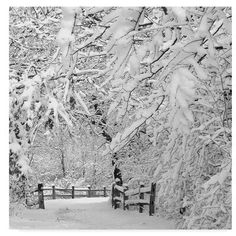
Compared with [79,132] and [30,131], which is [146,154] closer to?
[79,132]

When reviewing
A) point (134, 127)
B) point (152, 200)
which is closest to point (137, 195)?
point (152, 200)

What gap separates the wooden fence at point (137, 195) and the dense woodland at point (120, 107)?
147 mm

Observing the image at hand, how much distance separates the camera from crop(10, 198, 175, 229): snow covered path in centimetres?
325

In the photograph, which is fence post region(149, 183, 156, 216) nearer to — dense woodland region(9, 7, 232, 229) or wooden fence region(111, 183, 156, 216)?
wooden fence region(111, 183, 156, 216)

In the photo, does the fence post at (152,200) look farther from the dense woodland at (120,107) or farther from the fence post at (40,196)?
the fence post at (40,196)

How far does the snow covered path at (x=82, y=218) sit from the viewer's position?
325 centimetres

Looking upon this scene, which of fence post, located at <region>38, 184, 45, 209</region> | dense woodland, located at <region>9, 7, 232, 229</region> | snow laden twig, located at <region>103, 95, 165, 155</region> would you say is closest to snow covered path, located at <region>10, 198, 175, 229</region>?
fence post, located at <region>38, 184, 45, 209</region>

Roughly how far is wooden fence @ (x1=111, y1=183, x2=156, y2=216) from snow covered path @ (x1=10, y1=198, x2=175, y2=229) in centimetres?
20

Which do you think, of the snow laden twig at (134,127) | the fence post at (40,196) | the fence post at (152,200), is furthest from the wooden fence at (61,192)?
the snow laden twig at (134,127)

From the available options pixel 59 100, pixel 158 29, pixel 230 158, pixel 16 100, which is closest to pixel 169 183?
pixel 230 158

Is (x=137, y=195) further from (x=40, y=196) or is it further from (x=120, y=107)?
(x=120, y=107)

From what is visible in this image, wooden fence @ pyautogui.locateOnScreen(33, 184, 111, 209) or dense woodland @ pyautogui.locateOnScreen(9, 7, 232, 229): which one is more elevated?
dense woodland @ pyautogui.locateOnScreen(9, 7, 232, 229)

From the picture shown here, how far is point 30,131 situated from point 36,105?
0.22 metres

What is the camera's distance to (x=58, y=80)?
3.23 m
